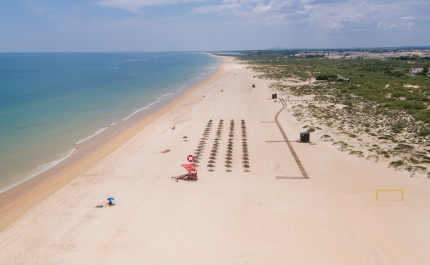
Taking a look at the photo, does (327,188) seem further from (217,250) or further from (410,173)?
(217,250)

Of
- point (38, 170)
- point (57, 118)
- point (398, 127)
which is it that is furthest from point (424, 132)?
point (57, 118)

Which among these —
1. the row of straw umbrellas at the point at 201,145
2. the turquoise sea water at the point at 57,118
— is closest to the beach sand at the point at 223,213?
the row of straw umbrellas at the point at 201,145

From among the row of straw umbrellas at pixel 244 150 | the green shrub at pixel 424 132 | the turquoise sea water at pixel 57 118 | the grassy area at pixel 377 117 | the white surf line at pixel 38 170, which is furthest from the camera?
the green shrub at pixel 424 132

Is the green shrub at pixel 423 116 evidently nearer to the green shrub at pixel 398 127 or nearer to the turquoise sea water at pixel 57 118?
the green shrub at pixel 398 127

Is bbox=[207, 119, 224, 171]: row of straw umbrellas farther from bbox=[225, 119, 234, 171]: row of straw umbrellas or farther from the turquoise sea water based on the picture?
the turquoise sea water

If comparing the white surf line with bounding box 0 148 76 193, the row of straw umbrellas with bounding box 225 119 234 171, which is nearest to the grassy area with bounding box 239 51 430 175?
the row of straw umbrellas with bounding box 225 119 234 171

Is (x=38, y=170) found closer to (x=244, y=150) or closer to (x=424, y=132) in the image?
(x=244, y=150)
